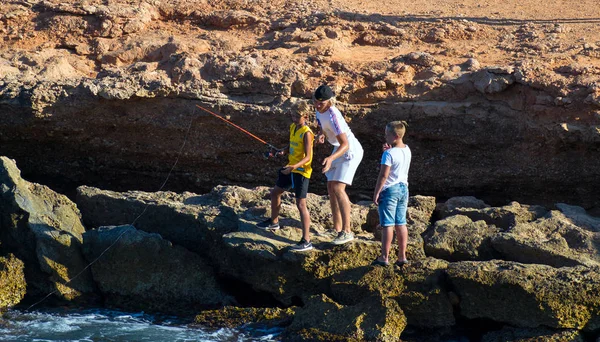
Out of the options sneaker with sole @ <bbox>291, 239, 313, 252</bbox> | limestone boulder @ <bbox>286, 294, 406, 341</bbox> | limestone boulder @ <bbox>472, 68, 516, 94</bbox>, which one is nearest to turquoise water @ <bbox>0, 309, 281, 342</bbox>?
limestone boulder @ <bbox>286, 294, 406, 341</bbox>

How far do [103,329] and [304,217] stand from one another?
2.06 metres

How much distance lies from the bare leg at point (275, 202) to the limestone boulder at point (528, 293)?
1589 mm

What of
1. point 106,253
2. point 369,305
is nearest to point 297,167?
Result: point 369,305

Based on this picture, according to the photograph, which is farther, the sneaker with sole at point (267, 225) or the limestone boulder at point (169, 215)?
the limestone boulder at point (169, 215)

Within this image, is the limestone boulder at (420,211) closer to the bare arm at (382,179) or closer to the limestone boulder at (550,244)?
the limestone boulder at (550,244)

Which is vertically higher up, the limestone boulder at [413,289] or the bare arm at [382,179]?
the bare arm at [382,179]

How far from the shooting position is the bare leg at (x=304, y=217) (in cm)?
769

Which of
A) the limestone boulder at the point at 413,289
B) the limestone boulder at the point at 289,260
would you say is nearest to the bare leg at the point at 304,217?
the limestone boulder at the point at 289,260

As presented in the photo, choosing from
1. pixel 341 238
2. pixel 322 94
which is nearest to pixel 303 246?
pixel 341 238

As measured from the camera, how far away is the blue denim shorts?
732cm

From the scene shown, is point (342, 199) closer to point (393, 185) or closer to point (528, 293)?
point (393, 185)

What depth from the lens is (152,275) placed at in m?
8.44

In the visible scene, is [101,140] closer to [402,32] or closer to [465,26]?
[402,32]

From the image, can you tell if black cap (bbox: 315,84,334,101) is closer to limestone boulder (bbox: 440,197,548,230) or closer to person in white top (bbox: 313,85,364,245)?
person in white top (bbox: 313,85,364,245)
